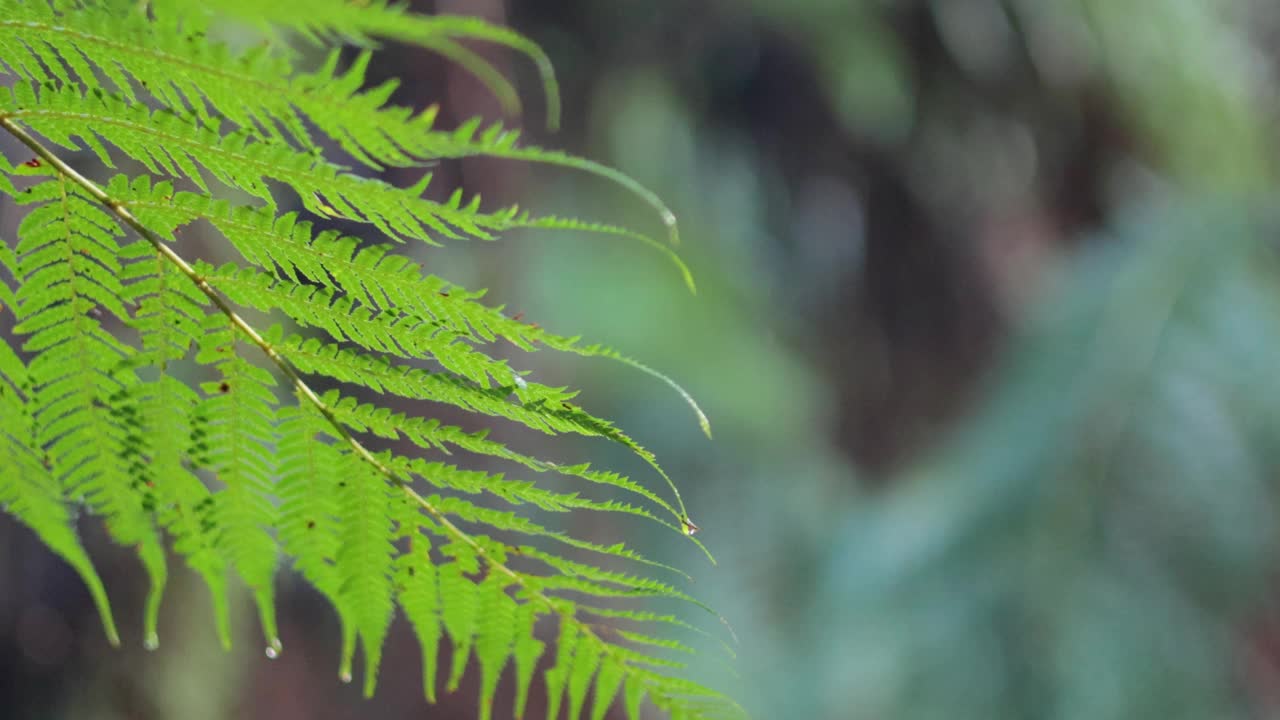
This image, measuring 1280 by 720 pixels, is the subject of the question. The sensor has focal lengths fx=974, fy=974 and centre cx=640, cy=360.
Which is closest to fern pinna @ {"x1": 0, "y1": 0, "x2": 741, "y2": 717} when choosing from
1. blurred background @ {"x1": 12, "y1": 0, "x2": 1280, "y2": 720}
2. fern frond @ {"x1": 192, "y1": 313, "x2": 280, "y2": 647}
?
fern frond @ {"x1": 192, "y1": 313, "x2": 280, "y2": 647}

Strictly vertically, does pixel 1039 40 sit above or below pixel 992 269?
above

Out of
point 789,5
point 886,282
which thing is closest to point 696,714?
point 789,5

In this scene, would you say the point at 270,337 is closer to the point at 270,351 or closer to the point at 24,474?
the point at 270,351

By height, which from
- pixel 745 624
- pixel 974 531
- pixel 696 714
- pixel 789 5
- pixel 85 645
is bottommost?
pixel 85 645

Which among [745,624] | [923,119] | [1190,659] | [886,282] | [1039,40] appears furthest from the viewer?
[745,624]

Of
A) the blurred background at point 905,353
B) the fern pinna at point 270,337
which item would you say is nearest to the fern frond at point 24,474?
the fern pinna at point 270,337

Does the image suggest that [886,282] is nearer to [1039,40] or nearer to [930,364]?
[930,364]

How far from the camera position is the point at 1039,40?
192 centimetres

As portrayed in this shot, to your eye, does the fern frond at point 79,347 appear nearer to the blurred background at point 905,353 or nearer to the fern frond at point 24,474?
the fern frond at point 24,474

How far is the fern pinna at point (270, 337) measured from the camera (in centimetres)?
30

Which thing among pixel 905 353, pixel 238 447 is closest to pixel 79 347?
pixel 238 447

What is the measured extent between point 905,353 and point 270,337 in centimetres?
232

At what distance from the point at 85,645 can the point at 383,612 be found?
49.9 inches

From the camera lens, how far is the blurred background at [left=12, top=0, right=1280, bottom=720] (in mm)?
1542
